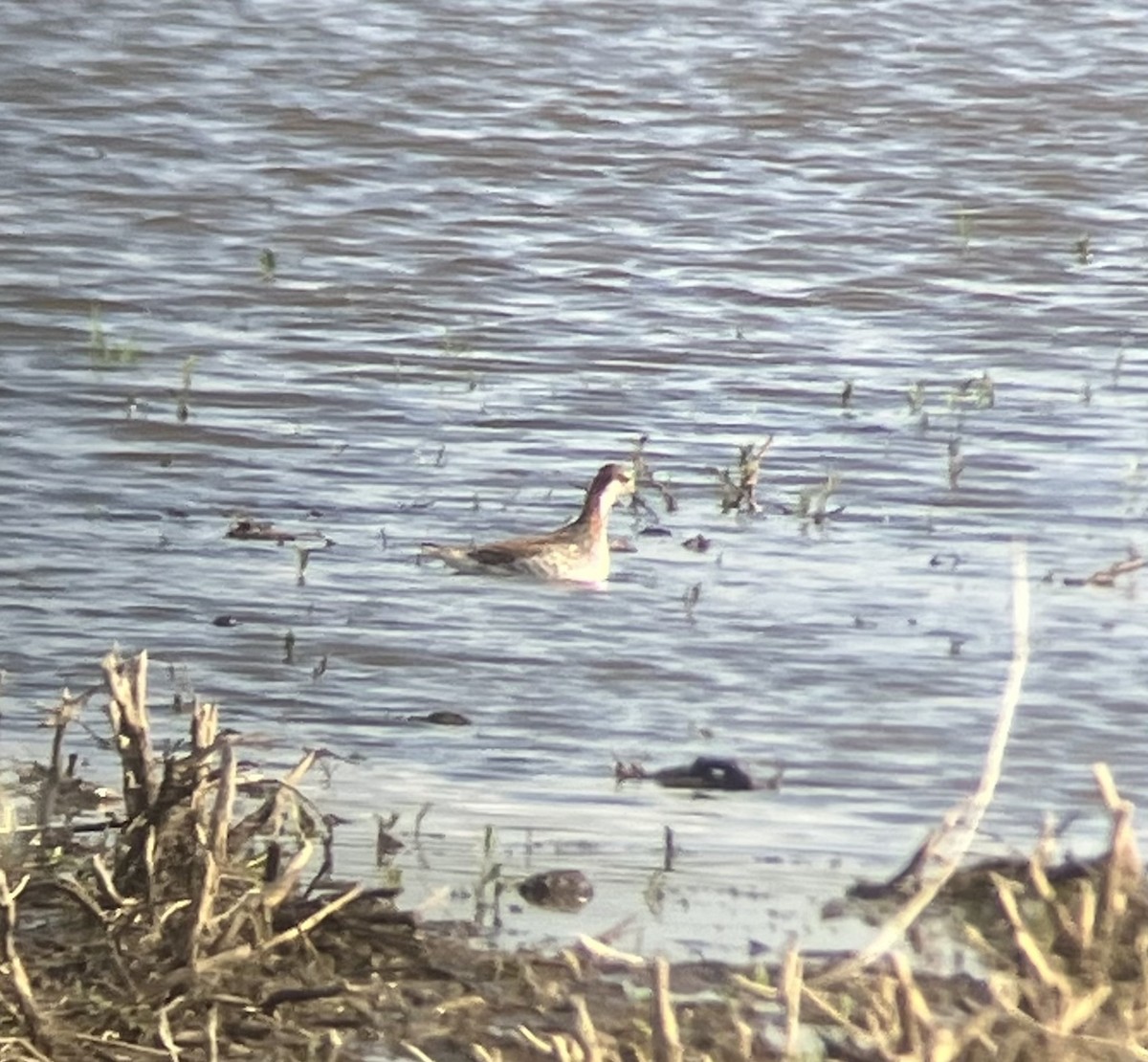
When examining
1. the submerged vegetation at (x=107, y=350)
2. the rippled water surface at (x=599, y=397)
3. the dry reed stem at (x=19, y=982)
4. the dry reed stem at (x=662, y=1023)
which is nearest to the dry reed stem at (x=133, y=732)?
the dry reed stem at (x=19, y=982)

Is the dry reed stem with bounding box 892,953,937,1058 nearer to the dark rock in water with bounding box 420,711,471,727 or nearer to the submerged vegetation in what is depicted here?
the dark rock in water with bounding box 420,711,471,727

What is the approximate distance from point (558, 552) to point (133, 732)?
130 inches

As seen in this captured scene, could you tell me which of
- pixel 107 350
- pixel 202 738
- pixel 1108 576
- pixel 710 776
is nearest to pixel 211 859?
pixel 202 738

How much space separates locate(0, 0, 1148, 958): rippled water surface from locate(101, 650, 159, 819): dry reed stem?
79cm

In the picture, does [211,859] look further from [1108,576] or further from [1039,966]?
[1108,576]

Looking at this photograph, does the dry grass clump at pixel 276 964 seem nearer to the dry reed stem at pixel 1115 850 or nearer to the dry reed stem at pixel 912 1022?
the dry reed stem at pixel 1115 850

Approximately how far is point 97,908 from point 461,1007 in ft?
1.89

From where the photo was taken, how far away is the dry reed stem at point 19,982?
497cm

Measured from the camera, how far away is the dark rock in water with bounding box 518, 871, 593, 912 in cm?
614

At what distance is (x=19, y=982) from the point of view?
496 centimetres

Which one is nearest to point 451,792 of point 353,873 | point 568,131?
point 353,873

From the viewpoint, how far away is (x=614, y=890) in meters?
6.25

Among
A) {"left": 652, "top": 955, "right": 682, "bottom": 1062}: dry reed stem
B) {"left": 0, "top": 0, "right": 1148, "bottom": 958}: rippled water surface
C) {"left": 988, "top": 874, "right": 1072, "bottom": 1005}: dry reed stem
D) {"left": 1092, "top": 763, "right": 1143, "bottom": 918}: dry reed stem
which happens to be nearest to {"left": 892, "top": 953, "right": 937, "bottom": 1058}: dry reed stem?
{"left": 988, "top": 874, "right": 1072, "bottom": 1005}: dry reed stem

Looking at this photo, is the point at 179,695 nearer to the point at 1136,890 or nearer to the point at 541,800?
the point at 541,800
